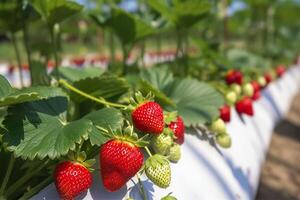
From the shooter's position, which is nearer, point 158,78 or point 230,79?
point 158,78

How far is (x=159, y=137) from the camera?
4.25ft

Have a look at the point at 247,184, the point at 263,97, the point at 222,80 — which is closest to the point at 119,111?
the point at 247,184

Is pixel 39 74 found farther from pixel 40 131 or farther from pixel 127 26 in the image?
pixel 40 131

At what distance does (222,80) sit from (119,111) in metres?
1.57

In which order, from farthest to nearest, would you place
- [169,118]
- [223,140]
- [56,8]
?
1. [223,140]
2. [56,8]
3. [169,118]

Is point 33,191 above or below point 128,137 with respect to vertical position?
below

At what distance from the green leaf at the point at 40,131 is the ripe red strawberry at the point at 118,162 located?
0.06m

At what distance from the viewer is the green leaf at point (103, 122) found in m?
1.16

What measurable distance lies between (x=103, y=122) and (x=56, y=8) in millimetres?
529

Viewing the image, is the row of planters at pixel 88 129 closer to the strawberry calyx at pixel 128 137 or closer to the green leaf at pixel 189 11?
the strawberry calyx at pixel 128 137

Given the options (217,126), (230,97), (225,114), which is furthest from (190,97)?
(230,97)

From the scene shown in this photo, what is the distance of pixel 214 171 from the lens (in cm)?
172

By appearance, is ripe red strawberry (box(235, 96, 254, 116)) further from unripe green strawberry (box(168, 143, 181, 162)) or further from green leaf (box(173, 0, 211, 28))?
unripe green strawberry (box(168, 143, 181, 162))

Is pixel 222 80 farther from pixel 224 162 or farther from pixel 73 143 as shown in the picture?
pixel 73 143
